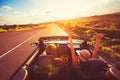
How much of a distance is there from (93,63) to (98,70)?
170mm

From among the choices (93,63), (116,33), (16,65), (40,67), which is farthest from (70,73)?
(116,33)

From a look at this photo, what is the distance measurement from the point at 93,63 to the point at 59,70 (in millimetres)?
816

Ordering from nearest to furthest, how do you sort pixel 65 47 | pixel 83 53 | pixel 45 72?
pixel 45 72
pixel 83 53
pixel 65 47

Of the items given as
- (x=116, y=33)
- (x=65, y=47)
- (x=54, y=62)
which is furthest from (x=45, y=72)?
(x=116, y=33)

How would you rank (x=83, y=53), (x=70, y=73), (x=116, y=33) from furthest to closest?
(x=116, y=33)
(x=70, y=73)
(x=83, y=53)

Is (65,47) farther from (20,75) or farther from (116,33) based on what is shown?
(116,33)

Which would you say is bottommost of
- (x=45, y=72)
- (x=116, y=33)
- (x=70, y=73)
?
(x=116, y=33)

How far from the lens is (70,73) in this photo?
4008 mm

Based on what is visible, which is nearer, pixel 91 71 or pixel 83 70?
pixel 91 71

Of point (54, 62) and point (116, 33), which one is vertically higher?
point (54, 62)

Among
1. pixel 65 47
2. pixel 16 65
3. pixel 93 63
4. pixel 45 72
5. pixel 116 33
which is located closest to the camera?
pixel 93 63

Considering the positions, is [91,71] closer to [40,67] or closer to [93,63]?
[93,63]

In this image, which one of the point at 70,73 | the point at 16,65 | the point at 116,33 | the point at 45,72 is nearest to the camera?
the point at 45,72

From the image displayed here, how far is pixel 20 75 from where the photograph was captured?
3.10 metres
